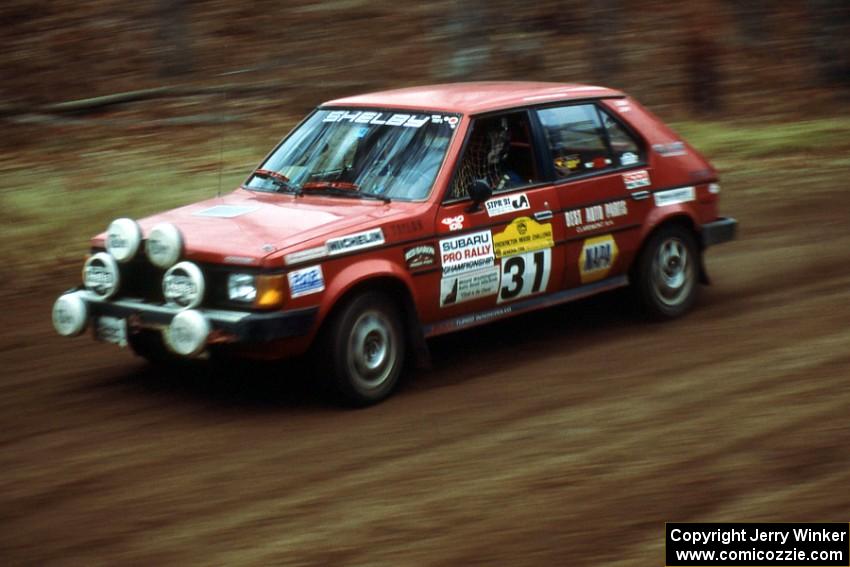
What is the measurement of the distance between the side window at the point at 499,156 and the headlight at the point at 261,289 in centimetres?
137

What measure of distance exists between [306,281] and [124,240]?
1130 millimetres

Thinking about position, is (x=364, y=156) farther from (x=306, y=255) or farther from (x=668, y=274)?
(x=668, y=274)

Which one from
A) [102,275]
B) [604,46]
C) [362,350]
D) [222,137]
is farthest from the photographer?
[604,46]

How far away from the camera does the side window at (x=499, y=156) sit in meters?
7.20

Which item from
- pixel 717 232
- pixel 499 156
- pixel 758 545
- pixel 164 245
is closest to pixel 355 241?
pixel 164 245

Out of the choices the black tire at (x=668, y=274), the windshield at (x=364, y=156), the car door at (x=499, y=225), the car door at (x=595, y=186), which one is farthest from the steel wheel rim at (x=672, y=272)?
the windshield at (x=364, y=156)

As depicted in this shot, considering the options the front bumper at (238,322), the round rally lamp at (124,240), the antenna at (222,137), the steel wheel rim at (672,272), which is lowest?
the steel wheel rim at (672,272)

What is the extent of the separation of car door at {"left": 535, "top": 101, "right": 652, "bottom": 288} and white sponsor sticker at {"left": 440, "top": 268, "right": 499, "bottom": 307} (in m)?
0.66

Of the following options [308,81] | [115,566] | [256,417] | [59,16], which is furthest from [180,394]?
[59,16]

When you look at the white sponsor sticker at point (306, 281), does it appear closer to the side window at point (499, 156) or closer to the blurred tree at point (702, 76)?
the side window at point (499, 156)

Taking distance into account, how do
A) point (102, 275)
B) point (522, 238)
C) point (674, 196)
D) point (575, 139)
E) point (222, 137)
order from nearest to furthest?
point (102, 275)
point (522, 238)
point (575, 139)
point (674, 196)
point (222, 137)

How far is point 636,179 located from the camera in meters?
8.05

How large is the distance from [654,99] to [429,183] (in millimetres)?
11099

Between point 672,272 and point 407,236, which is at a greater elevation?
point 407,236
